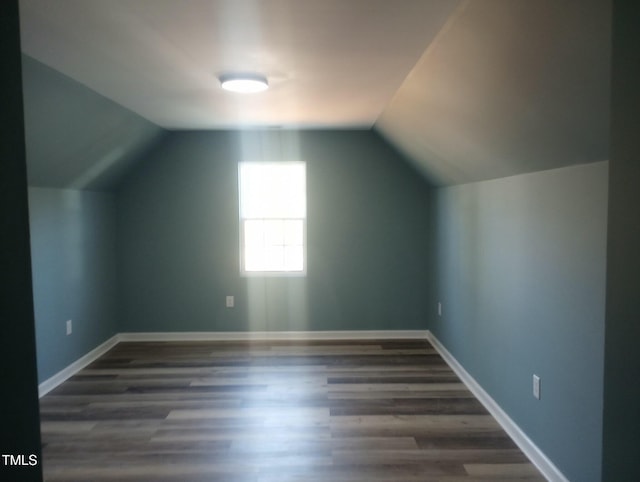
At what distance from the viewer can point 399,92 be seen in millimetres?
3215

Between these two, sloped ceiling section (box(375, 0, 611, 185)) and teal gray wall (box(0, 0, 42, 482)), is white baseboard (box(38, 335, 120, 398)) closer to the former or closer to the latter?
teal gray wall (box(0, 0, 42, 482))

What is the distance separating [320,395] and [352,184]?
2.33 m

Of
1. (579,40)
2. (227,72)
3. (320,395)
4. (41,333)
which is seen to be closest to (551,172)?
(579,40)

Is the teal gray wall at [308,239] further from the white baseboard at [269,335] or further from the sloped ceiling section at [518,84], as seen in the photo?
the sloped ceiling section at [518,84]

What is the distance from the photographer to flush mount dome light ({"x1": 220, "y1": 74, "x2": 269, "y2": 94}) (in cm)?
280

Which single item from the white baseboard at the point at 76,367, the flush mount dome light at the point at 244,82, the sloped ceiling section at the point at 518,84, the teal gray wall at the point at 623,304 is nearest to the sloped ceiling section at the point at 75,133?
the flush mount dome light at the point at 244,82

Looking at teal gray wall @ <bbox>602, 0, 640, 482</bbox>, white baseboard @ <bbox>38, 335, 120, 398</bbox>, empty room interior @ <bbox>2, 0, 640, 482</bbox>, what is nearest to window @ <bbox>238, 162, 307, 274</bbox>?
empty room interior @ <bbox>2, 0, 640, 482</bbox>

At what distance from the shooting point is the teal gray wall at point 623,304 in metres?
1.77

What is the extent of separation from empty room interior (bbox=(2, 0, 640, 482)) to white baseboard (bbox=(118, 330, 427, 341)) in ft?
0.08

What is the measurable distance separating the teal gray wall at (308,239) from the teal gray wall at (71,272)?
0.25m

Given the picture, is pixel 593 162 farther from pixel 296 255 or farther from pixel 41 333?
pixel 41 333

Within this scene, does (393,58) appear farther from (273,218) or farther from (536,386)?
(273,218)

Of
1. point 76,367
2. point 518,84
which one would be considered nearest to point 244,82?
point 518,84

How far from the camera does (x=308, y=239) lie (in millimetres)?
5109
